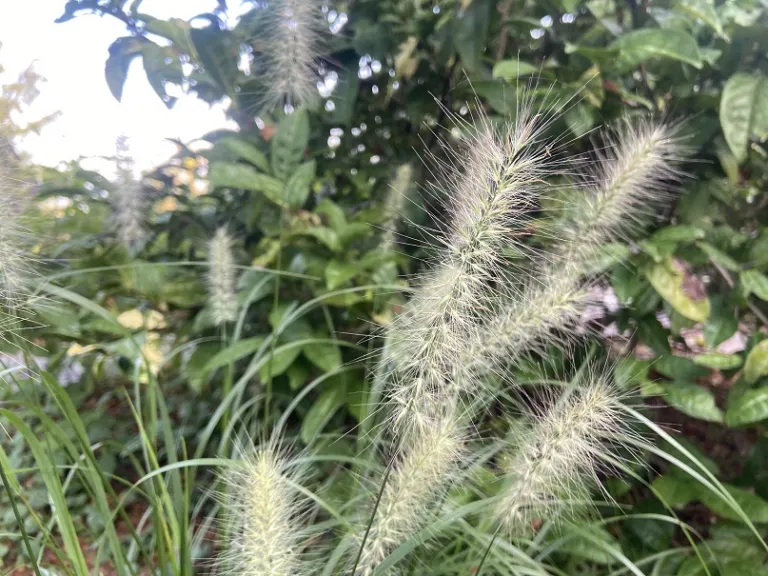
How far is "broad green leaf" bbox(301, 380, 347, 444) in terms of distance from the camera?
0.91 metres

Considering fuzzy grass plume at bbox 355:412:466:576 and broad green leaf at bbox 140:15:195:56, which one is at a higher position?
broad green leaf at bbox 140:15:195:56

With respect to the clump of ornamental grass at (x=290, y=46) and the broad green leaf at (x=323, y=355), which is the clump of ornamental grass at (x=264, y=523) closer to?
the broad green leaf at (x=323, y=355)

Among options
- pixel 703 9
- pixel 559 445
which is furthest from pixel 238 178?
pixel 703 9

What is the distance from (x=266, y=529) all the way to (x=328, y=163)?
0.86 m

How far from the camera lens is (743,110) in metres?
0.82

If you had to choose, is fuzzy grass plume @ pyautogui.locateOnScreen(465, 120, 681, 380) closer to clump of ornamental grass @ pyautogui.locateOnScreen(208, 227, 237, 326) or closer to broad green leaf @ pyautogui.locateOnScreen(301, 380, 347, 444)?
broad green leaf @ pyautogui.locateOnScreen(301, 380, 347, 444)

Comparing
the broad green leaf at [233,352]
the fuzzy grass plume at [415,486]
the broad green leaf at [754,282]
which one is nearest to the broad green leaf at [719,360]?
the broad green leaf at [754,282]

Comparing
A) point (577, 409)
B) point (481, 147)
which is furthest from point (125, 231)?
point (577, 409)

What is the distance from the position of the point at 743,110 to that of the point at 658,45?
0.60 ft

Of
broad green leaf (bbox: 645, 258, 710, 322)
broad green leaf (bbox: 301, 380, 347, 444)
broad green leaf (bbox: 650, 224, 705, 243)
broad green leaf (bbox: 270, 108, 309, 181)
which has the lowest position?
broad green leaf (bbox: 301, 380, 347, 444)

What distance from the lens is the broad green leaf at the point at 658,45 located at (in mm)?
778

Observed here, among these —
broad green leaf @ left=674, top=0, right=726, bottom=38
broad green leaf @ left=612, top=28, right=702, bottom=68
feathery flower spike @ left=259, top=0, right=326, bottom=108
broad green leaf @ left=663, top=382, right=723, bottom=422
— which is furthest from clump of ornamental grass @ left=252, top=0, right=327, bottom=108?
broad green leaf @ left=663, top=382, right=723, bottom=422

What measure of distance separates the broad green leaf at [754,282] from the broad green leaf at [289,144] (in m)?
0.84

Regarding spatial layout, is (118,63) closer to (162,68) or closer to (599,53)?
(162,68)
